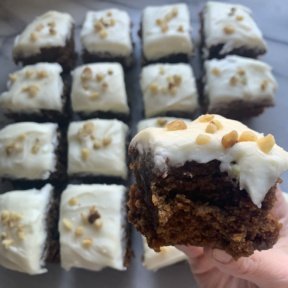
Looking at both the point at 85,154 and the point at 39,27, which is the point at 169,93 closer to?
the point at 85,154

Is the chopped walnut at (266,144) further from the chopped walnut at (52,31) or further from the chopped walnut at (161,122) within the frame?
the chopped walnut at (52,31)

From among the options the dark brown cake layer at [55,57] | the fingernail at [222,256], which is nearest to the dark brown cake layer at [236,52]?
the dark brown cake layer at [55,57]

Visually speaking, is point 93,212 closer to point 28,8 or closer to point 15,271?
point 15,271

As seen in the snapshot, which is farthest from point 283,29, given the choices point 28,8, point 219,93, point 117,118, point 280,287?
point 280,287

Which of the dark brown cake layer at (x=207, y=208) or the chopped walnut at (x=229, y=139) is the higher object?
the chopped walnut at (x=229, y=139)

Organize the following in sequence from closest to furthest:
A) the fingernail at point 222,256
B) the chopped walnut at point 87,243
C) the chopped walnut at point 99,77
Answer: the fingernail at point 222,256, the chopped walnut at point 87,243, the chopped walnut at point 99,77

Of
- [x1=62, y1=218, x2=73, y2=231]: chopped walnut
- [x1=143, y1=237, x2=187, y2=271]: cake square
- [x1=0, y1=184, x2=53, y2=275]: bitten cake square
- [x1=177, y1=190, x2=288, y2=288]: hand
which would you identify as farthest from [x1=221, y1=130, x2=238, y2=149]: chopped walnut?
[x1=0, y1=184, x2=53, y2=275]: bitten cake square

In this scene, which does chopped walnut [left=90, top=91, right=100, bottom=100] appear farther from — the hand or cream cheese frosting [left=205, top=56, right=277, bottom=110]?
the hand
